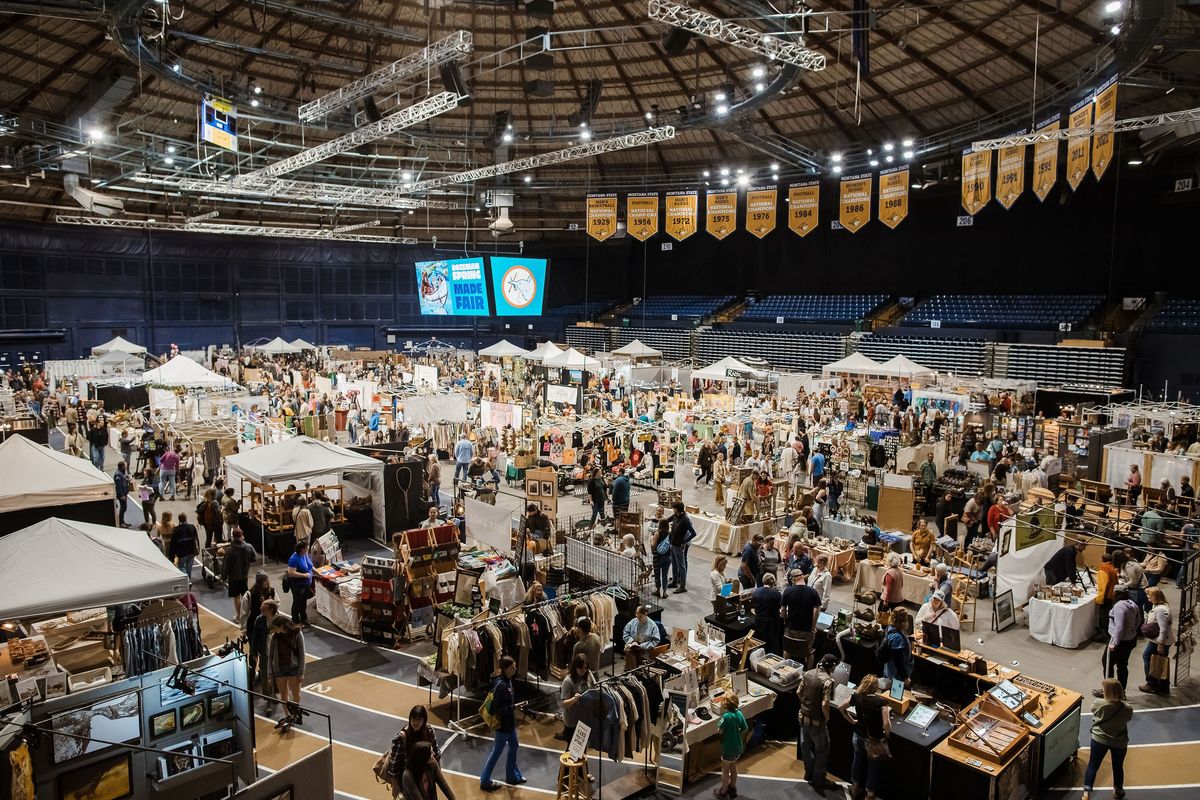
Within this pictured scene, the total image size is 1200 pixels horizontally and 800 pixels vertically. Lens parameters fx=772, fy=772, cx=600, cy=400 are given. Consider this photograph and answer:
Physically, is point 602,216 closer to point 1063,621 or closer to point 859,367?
point 859,367

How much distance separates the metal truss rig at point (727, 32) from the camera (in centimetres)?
1405

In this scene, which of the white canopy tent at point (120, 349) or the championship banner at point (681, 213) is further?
the white canopy tent at point (120, 349)

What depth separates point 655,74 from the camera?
85.1 ft

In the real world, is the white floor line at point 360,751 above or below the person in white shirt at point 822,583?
below

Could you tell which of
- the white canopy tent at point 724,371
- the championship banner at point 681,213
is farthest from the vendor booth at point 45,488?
the championship banner at point 681,213

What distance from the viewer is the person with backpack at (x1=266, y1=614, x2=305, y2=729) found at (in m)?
7.55

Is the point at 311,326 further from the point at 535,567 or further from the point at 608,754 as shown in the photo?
the point at 608,754

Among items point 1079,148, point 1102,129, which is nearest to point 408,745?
point 1102,129

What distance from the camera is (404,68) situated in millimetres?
16172

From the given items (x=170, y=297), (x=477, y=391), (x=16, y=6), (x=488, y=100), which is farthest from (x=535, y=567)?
(x=170, y=297)

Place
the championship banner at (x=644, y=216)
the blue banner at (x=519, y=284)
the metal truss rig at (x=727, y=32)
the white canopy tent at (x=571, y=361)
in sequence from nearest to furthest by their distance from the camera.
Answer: the metal truss rig at (x=727, y=32) < the championship banner at (x=644, y=216) < the white canopy tent at (x=571, y=361) < the blue banner at (x=519, y=284)

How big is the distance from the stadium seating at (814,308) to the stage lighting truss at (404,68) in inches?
876

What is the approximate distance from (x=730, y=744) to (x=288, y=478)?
7.75 meters

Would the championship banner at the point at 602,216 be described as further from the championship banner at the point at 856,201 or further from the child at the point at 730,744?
the child at the point at 730,744
